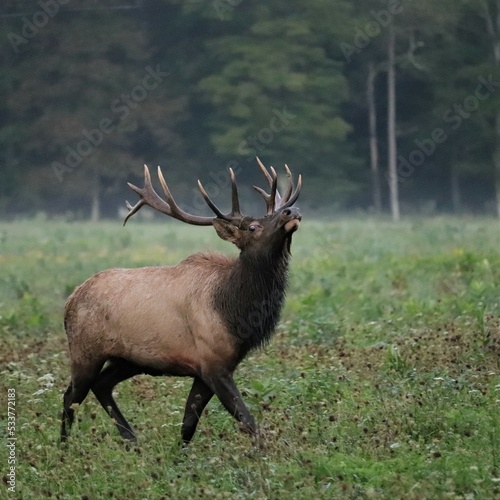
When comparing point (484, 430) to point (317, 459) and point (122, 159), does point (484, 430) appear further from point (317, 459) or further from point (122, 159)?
point (122, 159)

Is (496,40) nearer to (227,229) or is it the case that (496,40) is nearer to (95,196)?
(95,196)

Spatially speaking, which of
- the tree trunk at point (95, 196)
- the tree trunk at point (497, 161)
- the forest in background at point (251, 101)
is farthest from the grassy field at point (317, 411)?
the tree trunk at point (95, 196)

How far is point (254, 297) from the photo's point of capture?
800 cm

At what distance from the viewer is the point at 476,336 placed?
10.1 meters

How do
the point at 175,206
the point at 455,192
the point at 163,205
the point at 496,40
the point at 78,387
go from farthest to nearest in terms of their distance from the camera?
the point at 455,192, the point at 496,40, the point at 163,205, the point at 175,206, the point at 78,387

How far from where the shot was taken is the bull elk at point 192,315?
784 cm

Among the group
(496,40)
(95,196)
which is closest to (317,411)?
(496,40)

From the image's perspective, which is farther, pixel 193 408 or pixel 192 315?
pixel 192 315

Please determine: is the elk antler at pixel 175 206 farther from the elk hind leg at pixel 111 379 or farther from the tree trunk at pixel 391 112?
the tree trunk at pixel 391 112

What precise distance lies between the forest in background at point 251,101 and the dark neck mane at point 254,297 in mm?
35709

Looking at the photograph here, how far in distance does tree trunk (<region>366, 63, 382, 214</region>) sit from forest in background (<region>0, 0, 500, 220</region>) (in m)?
0.09

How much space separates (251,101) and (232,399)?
3807 centimetres

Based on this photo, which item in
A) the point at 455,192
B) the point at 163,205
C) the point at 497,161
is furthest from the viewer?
the point at 455,192

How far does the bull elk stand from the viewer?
7.84 meters
